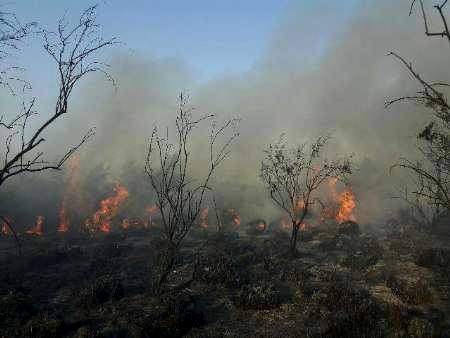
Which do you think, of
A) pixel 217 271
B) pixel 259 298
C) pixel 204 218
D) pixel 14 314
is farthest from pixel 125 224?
pixel 259 298

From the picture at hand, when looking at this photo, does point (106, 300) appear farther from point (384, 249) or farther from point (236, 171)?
point (236, 171)

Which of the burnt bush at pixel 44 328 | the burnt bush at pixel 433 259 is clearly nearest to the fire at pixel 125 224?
the burnt bush at pixel 433 259

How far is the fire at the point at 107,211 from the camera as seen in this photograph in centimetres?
3934

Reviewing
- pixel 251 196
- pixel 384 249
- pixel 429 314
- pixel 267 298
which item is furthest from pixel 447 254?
pixel 251 196

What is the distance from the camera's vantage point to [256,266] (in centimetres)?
1983

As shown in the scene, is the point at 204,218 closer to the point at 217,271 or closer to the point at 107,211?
the point at 107,211

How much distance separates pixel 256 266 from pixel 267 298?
5796 millimetres

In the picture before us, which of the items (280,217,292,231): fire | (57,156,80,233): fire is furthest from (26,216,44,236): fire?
(280,217,292,231): fire

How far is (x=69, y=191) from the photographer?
151 ft

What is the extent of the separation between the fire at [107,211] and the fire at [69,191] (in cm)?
245

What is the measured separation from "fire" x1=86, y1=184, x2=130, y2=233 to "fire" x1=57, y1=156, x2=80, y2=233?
245 centimetres

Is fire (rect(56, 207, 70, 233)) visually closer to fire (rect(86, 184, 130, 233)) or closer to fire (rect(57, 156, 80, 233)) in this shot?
fire (rect(57, 156, 80, 233))

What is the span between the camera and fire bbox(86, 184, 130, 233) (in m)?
39.3

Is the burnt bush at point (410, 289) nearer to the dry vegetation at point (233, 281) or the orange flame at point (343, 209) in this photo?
the dry vegetation at point (233, 281)
